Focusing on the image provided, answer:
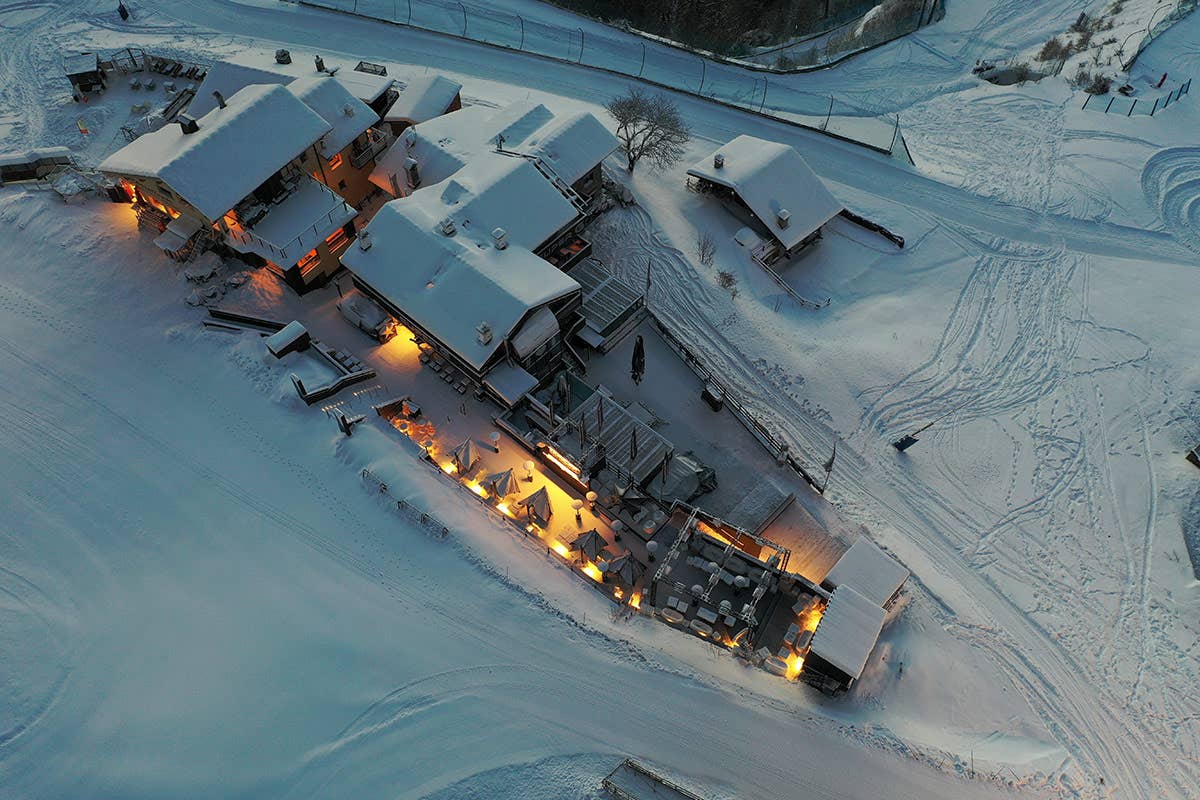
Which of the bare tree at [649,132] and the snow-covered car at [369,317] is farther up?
the bare tree at [649,132]

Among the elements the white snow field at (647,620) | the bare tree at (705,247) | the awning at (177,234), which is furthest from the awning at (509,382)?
the awning at (177,234)

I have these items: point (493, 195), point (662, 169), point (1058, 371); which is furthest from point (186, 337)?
point (1058, 371)

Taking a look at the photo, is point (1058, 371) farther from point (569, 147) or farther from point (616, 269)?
point (569, 147)

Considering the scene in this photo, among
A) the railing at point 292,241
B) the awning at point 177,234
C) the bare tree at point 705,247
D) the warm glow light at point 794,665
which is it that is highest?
the bare tree at point 705,247

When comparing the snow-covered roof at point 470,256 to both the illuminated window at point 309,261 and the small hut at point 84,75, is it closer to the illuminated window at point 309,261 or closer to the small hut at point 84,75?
the illuminated window at point 309,261

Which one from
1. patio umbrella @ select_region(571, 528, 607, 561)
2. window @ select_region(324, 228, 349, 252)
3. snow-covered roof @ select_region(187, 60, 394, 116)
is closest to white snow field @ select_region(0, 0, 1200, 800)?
patio umbrella @ select_region(571, 528, 607, 561)

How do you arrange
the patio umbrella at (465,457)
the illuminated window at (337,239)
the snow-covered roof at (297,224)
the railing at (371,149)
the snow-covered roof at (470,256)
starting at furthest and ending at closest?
the railing at (371,149)
the illuminated window at (337,239)
the snow-covered roof at (297,224)
the snow-covered roof at (470,256)
the patio umbrella at (465,457)

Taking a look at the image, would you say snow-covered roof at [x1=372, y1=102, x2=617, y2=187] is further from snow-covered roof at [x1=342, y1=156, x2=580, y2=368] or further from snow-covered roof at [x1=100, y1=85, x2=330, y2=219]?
snow-covered roof at [x1=100, y1=85, x2=330, y2=219]

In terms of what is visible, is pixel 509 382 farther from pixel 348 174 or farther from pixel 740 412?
pixel 348 174
